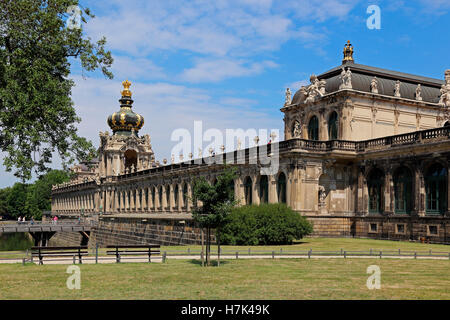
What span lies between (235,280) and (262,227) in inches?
676

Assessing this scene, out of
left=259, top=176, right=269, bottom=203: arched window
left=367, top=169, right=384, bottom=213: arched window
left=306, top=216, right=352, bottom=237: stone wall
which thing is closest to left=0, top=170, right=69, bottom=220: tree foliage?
left=259, top=176, right=269, bottom=203: arched window

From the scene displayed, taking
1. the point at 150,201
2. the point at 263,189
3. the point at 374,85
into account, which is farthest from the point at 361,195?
the point at 150,201

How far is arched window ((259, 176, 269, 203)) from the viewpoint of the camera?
49.9 metres

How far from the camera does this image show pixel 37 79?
24766 millimetres

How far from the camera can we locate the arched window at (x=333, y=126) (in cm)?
4922

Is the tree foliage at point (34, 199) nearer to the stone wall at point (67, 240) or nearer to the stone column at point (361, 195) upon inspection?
the stone wall at point (67, 240)

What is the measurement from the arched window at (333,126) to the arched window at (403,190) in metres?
8.77

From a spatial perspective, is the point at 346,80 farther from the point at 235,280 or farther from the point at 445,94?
the point at 235,280

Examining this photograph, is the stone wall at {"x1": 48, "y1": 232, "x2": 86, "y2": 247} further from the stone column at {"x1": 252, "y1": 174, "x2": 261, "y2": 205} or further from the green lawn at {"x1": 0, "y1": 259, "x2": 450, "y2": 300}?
the green lawn at {"x1": 0, "y1": 259, "x2": 450, "y2": 300}

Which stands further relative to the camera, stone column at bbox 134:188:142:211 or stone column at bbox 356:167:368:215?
stone column at bbox 134:188:142:211

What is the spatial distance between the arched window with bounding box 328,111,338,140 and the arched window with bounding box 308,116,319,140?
1.96 m

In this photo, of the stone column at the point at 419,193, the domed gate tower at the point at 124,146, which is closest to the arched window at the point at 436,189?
the stone column at the point at 419,193

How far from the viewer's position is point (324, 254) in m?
27.4
